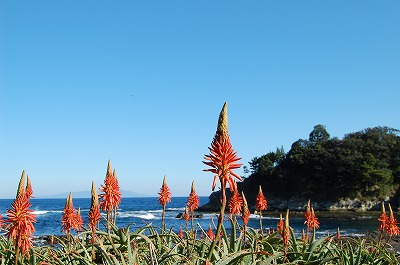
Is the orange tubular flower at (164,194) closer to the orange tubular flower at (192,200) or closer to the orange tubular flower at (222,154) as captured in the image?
the orange tubular flower at (192,200)

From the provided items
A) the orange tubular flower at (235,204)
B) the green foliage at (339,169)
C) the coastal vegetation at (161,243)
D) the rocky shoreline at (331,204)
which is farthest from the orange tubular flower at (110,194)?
the green foliage at (339,169)

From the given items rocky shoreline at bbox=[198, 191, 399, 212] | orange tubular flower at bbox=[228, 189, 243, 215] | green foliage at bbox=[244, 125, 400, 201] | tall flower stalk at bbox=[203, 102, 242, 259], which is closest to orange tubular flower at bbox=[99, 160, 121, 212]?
orange tubular flower at bbox=[228, 189, 243, 215]

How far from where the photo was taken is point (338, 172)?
7269 centimetres

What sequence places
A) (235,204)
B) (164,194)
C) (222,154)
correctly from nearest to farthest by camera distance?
(222,154) < (235,204) < (164,194)

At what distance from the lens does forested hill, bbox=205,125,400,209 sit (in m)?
69.4

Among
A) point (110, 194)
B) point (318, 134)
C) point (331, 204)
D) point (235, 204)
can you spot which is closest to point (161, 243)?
point (110, 194)

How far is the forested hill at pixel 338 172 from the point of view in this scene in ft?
228

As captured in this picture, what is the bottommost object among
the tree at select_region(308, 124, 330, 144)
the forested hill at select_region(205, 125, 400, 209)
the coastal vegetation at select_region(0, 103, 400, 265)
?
the coastal vegetation at select_region(0, 103, 400, 265)

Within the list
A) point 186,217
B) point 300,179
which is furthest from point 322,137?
point 186,217

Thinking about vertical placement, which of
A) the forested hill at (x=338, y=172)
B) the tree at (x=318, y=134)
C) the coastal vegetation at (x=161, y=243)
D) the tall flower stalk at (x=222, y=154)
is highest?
the tree at (x=318, y=134)

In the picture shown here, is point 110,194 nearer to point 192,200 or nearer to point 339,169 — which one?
point 192,200

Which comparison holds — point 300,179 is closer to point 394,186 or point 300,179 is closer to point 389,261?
point 394,186

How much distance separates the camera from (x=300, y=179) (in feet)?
252

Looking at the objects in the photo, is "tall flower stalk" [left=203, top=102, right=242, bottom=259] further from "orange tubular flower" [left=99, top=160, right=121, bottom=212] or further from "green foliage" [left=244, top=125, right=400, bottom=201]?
"green foliage" [left=244, top=125, right=400, bottom=201]
